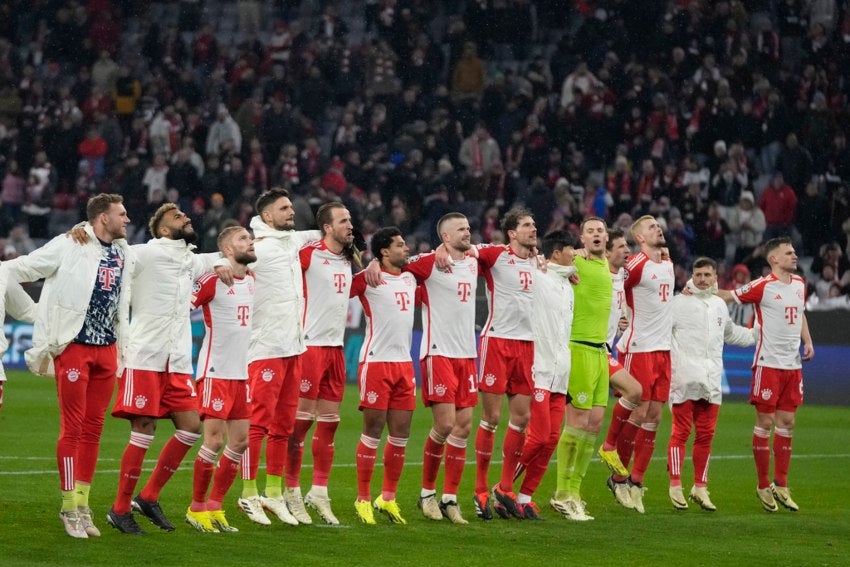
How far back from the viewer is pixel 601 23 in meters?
29.0

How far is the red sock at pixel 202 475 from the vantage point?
35.8ft

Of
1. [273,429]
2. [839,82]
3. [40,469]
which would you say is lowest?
[40,469]

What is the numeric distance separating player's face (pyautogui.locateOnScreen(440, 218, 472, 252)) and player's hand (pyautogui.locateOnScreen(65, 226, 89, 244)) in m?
3.05

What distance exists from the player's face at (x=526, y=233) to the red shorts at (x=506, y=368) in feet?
2.67

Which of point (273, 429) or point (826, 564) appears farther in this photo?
point (273, 429)

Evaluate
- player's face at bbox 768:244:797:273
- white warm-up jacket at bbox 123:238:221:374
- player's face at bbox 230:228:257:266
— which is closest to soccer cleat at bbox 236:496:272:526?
white warm-up jacket at bbox 123:238:221:374

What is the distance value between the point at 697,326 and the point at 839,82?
577 inches

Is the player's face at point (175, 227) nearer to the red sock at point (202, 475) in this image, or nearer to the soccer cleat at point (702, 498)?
the red sock at point (202, 475)

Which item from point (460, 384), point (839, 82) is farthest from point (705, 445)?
point (839, 82)

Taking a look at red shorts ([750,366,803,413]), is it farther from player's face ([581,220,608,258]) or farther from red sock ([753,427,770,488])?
player's face ([581,220,608,258])

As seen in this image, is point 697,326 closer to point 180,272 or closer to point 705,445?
point 705,445

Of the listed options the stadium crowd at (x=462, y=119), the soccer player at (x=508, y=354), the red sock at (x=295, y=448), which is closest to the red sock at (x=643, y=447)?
the soccer player at (x=508, y=354)

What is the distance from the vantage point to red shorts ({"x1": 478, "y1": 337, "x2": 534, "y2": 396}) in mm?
12234

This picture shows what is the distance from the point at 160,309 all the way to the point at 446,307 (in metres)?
2.49
